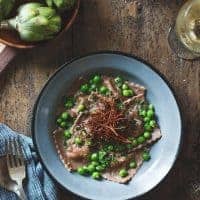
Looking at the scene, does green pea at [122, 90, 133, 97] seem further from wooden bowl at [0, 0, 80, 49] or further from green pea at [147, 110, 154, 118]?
wooden bowl at [0, 0, 80, 49]

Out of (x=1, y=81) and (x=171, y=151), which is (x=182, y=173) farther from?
(x=1, y=81)

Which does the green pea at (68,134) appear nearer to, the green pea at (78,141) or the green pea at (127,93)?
the green pea at (78,141)

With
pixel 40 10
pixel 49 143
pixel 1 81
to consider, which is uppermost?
pixel 40 10

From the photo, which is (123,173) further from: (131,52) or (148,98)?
(131,52)

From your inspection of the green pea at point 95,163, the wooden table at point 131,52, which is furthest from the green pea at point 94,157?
the wooden table at point 131,52

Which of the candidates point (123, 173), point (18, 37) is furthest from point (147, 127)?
point (18, 37)

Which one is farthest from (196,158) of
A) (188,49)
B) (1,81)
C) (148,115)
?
(1,81)

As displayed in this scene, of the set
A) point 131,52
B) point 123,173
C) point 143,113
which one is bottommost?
point 123,173

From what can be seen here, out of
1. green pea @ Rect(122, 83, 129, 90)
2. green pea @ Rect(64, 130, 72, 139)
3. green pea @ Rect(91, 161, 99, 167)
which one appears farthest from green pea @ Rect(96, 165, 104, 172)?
green pea @ Rect(122, 83, 129, 90)
